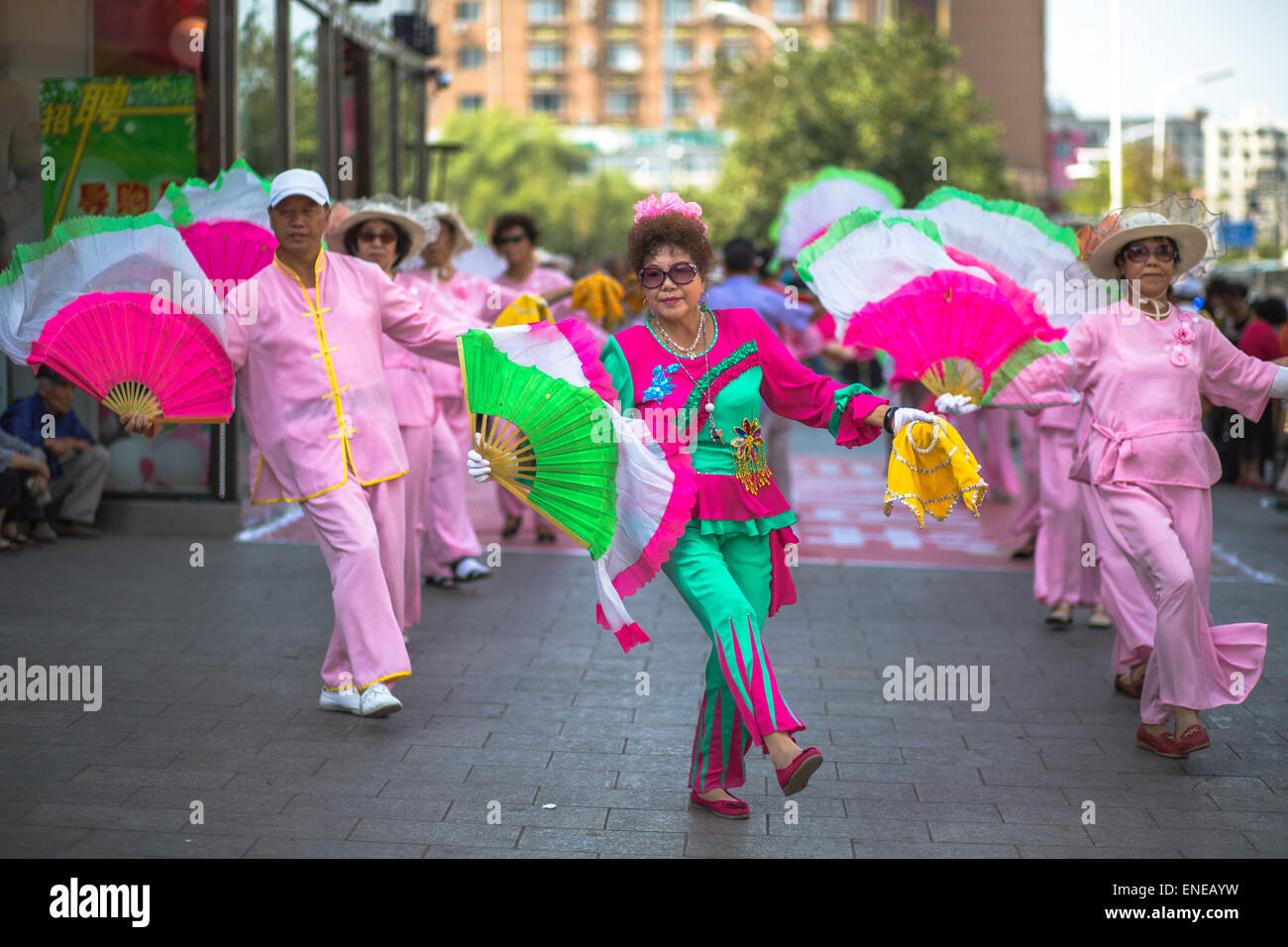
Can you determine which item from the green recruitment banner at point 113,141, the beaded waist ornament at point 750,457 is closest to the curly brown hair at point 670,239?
the beaded waist ornament at point 750,457

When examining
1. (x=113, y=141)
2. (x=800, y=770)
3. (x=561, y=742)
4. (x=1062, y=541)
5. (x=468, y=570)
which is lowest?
(x=561, y=742)

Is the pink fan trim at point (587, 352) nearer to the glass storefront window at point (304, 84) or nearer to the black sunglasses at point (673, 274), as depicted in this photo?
the black sunglasses at point (673, 274)

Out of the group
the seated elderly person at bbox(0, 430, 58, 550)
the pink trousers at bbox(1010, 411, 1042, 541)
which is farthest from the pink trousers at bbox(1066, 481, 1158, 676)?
the seated elderly person at bbox(0, 430, 58, 550)

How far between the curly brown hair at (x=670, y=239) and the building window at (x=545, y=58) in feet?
330

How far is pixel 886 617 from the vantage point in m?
8.42

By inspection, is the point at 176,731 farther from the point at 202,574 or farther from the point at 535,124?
the point at 535,124

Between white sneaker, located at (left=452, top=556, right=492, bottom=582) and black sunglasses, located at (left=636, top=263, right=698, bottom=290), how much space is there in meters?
4.51

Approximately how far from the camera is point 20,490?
982 cm

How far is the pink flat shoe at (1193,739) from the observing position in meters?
5.58

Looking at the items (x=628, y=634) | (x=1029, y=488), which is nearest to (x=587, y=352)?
(x=628, y=634)

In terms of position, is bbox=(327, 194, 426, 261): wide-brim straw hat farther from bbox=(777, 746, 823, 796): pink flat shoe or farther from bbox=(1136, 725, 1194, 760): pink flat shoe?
bbox=(1136, 725, 1194, 760): pink flat shoe

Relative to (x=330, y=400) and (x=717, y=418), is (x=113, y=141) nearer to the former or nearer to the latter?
(x=330, y=400)

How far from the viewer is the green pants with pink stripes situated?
15.2 ft

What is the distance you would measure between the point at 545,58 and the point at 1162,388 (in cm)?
10027
